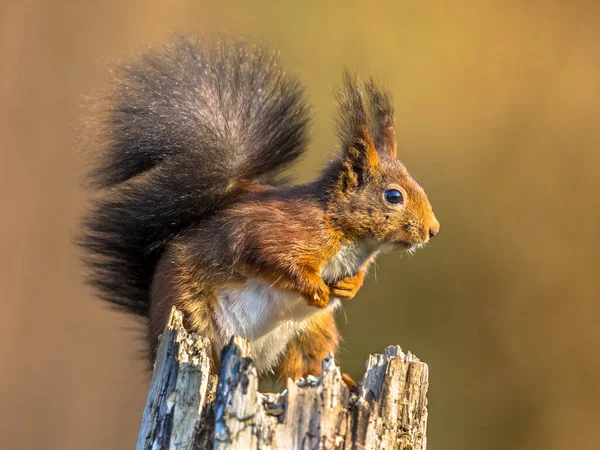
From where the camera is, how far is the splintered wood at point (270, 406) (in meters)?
1.25


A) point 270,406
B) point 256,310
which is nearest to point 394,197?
point 256,310

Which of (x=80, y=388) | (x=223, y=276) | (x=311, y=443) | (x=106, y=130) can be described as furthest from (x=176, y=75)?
(x=80, y=388)

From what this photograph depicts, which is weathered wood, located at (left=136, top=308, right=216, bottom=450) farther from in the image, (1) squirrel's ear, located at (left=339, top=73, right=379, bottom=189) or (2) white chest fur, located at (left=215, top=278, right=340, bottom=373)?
(1) squirrel's ear, located at (left=339, top=73, right=379, bottom=189)

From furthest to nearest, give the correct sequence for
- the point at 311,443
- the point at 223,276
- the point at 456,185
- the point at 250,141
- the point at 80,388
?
the point at 456,185
the point at 80,388
the point at 250,141
the point at 223,276
the point at 311,443

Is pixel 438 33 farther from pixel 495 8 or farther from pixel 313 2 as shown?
pixel 313 2

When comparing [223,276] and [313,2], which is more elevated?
[313,2]

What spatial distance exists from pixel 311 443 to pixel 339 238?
0.74 meters

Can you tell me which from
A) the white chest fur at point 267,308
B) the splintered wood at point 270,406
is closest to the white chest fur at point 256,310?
the white chest fur at point 267,308

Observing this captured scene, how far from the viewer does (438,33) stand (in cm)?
383

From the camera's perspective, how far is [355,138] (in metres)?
1.98

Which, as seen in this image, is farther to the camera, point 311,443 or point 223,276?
point 223,276

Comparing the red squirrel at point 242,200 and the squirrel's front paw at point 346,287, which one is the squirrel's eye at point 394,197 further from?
the squirrel's front paw at point 346,287

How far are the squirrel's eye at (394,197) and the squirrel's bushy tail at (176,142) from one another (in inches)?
11.9

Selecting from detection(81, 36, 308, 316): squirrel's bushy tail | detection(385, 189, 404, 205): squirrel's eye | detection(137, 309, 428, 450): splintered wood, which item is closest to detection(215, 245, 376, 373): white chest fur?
detection(385, 189, 404, 205): squirrel's eye
